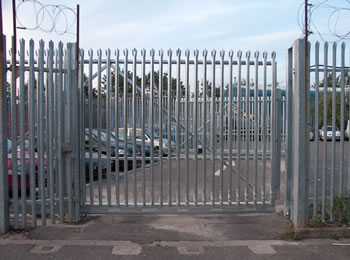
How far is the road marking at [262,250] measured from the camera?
4305 millimetres

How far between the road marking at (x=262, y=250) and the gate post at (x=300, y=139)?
0.82 metres

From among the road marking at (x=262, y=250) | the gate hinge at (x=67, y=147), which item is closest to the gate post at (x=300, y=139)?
the road marking at (x=262, y=250)

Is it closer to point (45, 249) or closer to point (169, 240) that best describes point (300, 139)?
point (169, 240)

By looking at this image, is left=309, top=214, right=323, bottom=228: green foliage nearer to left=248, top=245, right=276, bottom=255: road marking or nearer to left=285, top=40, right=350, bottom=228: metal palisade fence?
left=285, top=40, right=350, bottom=228: metal palisade fence

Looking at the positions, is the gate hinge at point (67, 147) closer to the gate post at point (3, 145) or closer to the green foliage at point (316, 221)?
the gate post at point (3, 145)

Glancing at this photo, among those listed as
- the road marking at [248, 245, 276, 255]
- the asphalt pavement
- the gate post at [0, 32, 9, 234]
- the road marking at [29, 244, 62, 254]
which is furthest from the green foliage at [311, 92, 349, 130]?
the gate post at [0, 32, 9, 234]

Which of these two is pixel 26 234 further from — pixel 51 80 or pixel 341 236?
pixel 341 236

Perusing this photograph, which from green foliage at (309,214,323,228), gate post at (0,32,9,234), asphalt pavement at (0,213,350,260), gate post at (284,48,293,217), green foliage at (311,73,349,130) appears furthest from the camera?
gate post at (284,48,293,217)

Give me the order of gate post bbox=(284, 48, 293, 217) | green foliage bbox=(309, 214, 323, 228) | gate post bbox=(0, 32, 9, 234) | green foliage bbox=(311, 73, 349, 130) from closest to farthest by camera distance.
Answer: gate post bbox=(0, 32, 9, 234), green foliage bbox=(309, 214, 323, 228), green foliage bbox=(311, 73, 349, 130), gate post bbox=(284, 48, 293, 217)

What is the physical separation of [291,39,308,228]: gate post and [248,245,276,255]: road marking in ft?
2.70

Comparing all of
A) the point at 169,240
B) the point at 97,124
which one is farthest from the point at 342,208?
the point at 97,124

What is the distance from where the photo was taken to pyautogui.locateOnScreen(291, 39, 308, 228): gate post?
196 inches

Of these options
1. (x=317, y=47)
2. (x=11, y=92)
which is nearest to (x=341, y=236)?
(x=317, y=47)

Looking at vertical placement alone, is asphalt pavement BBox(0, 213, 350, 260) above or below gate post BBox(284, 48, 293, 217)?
below
